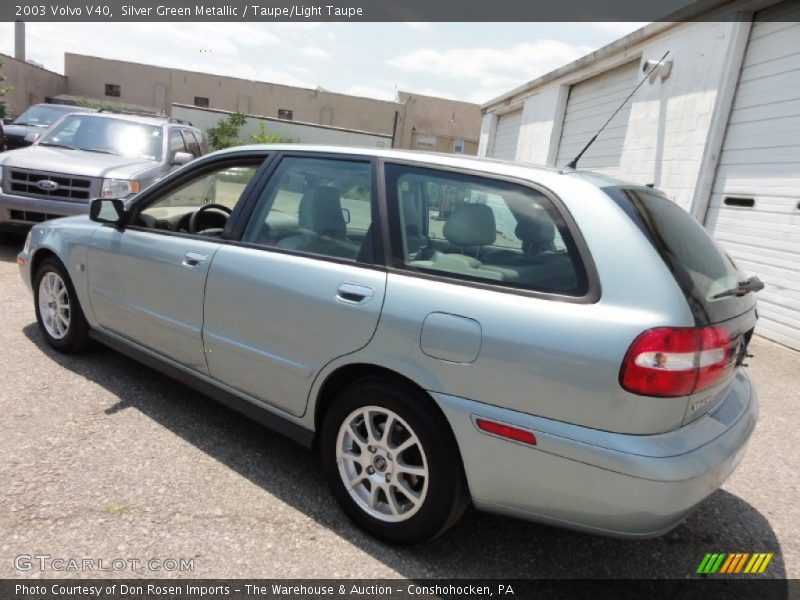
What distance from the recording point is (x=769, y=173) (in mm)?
6445

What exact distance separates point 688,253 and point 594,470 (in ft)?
3.04

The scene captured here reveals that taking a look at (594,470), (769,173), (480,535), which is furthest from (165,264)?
(769,173)

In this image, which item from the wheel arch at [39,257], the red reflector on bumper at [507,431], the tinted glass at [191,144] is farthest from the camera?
the tinted glass at [191,144]

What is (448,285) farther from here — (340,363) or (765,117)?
(765,117)

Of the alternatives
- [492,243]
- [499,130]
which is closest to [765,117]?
[492,243]

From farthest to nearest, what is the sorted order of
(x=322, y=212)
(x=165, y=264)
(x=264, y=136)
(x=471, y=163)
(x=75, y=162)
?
(x=264, y=136), (x=75, y=162), (x=165, y=264), (x=322, y=212), (x=471, y=163)

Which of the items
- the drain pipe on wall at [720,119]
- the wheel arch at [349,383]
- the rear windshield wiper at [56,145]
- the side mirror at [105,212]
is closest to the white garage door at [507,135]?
the drain pipe on wall at [720,119]

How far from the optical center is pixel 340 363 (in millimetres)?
2428

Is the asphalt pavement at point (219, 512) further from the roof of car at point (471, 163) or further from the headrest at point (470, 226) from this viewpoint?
the roof of car at point (471, 163)

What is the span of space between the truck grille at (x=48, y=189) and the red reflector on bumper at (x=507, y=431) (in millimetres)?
5950

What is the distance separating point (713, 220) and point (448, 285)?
259 inches

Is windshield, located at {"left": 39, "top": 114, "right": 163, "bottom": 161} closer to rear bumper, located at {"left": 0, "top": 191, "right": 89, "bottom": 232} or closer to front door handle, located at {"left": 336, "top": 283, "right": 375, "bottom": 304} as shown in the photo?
rear bumper, located at {"left": 0, "top": 191, "right": 89, "bottom": 232}

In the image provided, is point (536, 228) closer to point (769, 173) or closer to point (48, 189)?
point (769, 173)

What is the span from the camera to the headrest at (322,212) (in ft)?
9.05
